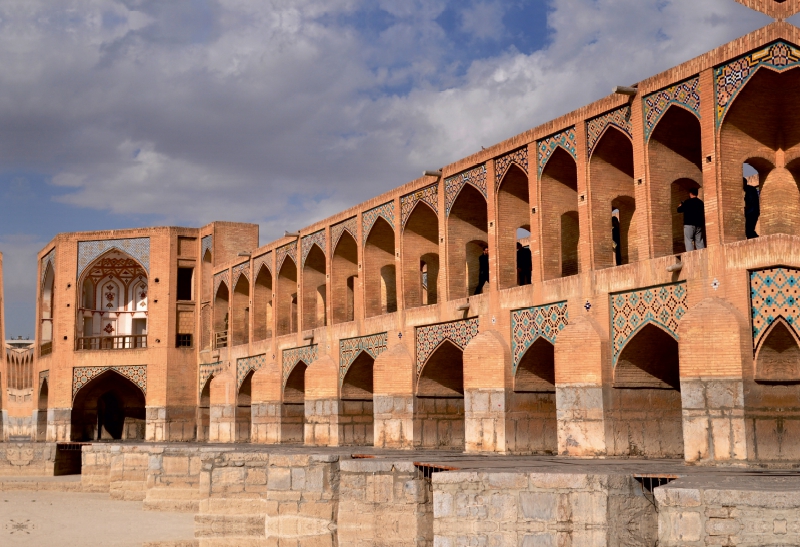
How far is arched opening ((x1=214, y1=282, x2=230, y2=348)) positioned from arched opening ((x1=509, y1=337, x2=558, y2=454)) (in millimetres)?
13868

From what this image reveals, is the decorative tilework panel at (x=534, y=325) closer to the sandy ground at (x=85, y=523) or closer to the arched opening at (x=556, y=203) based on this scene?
the arched opening at (x=556, y=203)

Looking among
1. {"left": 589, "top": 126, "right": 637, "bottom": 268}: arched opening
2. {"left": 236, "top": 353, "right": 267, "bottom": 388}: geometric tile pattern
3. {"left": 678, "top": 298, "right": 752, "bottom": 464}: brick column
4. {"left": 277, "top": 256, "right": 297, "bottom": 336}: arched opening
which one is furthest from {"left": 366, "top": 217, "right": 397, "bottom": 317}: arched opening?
{"left": 678, "top": 298, "right": 752, "bottom": 464}: brick column

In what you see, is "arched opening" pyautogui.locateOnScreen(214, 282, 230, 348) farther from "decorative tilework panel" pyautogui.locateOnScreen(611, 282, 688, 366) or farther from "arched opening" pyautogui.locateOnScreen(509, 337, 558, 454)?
"decorative tilework panel" pyautogui.locateOnScreen(611, 282, 688, 366)

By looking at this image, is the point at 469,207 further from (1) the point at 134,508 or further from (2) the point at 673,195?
(1) the point at 134,508

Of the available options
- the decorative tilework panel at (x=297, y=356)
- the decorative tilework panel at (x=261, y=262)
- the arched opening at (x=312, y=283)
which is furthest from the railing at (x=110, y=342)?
the arched opening at (x=312, y=283)

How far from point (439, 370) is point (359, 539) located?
6308 millimetres

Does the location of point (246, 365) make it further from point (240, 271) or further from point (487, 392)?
point (487, 392)

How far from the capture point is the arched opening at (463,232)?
16812 mm

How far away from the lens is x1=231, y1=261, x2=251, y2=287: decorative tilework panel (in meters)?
25.4

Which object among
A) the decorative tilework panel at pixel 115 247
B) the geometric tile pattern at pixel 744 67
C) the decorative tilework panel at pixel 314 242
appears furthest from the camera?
the decorative tilework panel at pixel 115 247

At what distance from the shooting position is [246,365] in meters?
24.9

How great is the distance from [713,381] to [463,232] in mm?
6797

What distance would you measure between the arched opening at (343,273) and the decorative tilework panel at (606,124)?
7.82 meters

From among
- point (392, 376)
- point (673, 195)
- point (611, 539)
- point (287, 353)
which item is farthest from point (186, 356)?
point (611, 539)
